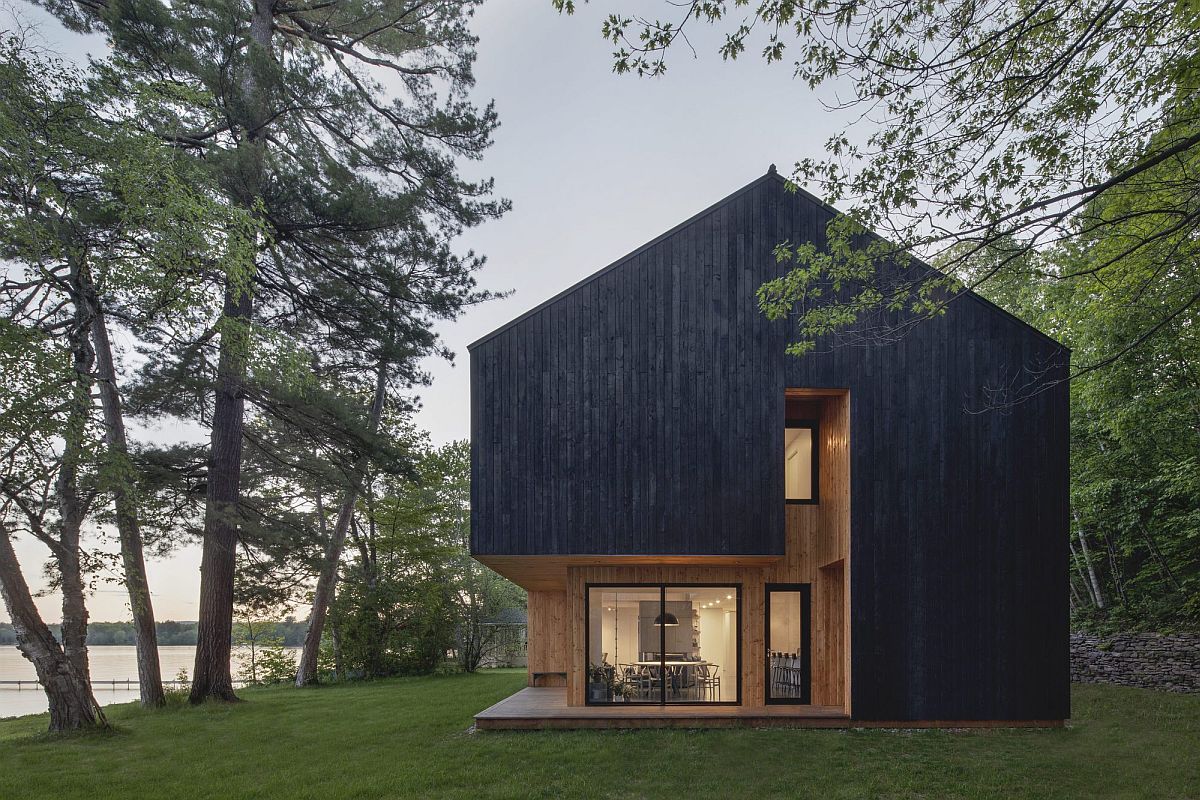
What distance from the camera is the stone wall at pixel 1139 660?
11.4 m

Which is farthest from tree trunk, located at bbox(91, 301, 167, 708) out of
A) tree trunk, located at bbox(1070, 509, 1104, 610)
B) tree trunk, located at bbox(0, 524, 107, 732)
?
tree trunk, located at bbox(1070, 509, 1104, 610)

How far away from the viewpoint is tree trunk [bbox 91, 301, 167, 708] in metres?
9.01

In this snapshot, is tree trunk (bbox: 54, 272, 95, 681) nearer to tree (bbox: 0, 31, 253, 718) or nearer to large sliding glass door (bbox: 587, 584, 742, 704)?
tree (bbox: 0, 31, 253, 718)

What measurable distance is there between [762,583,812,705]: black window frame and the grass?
4.17 ft

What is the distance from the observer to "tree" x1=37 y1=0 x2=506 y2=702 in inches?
410

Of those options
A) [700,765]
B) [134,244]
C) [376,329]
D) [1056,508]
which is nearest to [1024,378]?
[1056,508]

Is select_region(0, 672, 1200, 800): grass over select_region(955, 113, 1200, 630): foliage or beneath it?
beneath

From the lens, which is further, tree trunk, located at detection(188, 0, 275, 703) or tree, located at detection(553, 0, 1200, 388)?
tree trunk, located at detection(188, 0, 275, 703)

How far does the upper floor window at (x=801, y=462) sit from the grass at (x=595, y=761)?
10.7ft

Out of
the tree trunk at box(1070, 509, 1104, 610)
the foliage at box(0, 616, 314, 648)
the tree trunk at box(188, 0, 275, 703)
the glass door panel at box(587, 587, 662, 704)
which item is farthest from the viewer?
the foliage at box(0, 616, 314, 648)

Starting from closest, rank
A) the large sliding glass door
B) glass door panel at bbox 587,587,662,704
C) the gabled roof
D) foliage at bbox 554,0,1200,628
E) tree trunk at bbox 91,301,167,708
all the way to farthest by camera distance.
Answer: foliage at bbox 554,0,1200,628, tree trunk at bbox 91,301,167,708, the gabled roof, the large sliding glass door, glass door panel at bbox 587,587,662,704

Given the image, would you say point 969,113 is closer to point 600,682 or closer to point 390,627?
point 600,682

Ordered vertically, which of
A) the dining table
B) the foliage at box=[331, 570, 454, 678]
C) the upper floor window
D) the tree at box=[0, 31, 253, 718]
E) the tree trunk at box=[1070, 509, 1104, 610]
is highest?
the tree at box=[0, 31, 253, 718]

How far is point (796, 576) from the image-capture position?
410 inches
